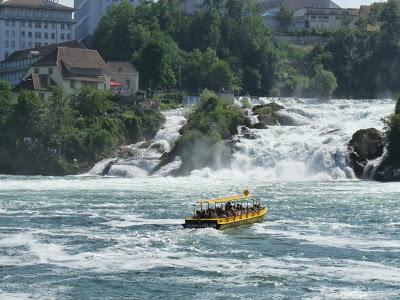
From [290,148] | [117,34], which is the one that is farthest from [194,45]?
[290,148]

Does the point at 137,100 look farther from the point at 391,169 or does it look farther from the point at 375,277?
the point at 375,277

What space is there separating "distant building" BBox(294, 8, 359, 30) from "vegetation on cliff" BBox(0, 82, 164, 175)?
8188cm

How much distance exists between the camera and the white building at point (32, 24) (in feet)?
538

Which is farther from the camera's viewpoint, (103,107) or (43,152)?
(103,107)

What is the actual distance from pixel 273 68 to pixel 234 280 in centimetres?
11473

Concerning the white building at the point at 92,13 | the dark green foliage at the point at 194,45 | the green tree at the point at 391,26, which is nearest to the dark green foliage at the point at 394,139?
the dark green foliage at the point at 194,45

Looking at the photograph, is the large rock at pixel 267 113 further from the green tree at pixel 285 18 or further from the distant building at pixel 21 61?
the green tree at pixel 285 18

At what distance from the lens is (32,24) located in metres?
167

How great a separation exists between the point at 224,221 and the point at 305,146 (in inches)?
1730

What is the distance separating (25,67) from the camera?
15012cm

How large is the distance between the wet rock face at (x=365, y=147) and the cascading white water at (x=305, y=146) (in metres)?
0.88

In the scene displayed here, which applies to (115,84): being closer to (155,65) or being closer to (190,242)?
(155,65)

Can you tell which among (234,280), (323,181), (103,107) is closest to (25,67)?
(103,107)

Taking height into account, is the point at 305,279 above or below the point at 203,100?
below
